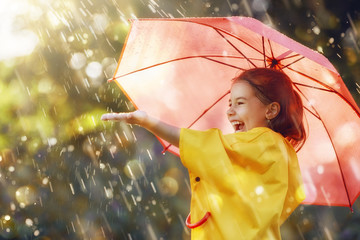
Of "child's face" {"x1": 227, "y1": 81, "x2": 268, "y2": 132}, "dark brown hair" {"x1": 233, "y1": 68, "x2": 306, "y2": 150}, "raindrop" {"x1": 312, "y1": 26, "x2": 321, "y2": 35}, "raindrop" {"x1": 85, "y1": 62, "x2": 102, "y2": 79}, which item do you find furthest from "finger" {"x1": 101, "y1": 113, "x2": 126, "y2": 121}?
"raindrop" {"x1": 312, "y1": 26, "x2": 321, "y2": 35}

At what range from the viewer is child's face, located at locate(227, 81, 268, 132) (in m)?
1.74

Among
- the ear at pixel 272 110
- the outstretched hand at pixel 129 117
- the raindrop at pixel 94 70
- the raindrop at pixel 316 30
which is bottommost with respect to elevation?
the ear at pixel 272 110

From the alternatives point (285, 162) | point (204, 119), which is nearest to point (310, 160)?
point (204, 119)

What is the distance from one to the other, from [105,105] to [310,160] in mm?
2056

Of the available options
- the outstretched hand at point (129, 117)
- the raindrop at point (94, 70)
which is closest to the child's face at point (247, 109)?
the outstretched hand at point (129, 117)

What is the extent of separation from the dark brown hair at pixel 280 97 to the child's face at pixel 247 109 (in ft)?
0.09

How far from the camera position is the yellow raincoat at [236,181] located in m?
1.42

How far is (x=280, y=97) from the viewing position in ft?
5.97

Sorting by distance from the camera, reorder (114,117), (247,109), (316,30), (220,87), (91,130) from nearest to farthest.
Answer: (114,117) < (247,109) < (220,87) < (316,30) < (91,130)

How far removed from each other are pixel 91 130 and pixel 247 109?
91.4 inches

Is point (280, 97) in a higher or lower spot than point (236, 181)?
higher

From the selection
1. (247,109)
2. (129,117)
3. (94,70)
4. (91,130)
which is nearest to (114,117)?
(129,117)

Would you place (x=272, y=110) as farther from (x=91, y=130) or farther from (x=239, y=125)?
→ (x=91, y=130)

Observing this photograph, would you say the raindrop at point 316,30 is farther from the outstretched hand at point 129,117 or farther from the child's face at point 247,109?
the outstretched hand at point 129,117
